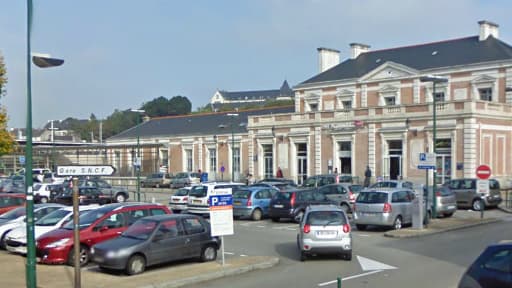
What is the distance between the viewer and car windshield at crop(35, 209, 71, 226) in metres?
20.7

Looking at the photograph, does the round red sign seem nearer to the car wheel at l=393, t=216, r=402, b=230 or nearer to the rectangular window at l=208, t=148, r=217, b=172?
the car wheel at l=393, t=216, r=402, b=230

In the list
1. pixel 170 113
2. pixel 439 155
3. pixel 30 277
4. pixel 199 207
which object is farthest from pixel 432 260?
pixel 170 113

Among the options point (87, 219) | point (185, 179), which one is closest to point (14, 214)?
point (87, 219)

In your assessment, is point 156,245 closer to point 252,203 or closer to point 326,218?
point 326,218

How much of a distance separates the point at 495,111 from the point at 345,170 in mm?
13118

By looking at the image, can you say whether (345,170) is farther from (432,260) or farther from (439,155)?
(432,260)

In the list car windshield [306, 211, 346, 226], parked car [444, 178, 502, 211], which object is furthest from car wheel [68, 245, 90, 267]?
parked car [444, 178, 502, 211]

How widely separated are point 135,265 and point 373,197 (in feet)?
38.9

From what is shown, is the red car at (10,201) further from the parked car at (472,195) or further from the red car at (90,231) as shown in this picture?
the parked car at (472,195)

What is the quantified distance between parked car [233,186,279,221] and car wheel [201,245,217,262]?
11.8 meters

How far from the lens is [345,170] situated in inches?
2138

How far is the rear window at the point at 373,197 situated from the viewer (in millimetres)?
25000

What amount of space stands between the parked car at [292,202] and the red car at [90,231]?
9.33 meters

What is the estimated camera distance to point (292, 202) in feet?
93.4
